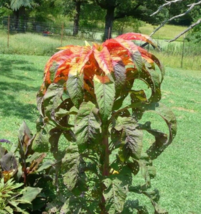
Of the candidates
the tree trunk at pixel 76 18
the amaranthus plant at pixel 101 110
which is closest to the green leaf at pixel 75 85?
the amaranthus plant at pixel 101 110

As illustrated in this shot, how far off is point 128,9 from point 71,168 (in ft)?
Answer: 126

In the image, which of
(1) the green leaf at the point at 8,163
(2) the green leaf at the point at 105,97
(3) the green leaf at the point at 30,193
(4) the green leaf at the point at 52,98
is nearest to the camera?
(2) the green leaf at the point at 105,97

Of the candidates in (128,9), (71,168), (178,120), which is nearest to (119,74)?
(71,168)

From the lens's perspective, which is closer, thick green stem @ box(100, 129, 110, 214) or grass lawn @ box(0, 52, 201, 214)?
thick green stem @ box(100, 129, 110, 214)

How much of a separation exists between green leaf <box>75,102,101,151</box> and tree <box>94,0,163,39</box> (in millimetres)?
34112

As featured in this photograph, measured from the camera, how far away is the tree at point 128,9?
35906 mm

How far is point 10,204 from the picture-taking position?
93.3 inches

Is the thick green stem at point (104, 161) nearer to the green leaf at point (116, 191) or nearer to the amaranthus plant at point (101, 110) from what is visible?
the amaranthus plant at point (101, 110)

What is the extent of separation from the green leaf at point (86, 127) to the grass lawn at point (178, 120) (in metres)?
1.29

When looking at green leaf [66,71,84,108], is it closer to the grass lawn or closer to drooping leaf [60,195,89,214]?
drooping leaf [60,195,89,214]

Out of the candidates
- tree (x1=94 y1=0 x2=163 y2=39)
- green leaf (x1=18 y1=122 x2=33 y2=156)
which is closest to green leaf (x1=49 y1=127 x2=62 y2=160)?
green leaf (x1=18 y1=122 x2=33 y2=156)

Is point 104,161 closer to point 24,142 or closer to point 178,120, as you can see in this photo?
point 24,142

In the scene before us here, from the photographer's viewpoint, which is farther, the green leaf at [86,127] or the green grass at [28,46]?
the green grass at [28,46]

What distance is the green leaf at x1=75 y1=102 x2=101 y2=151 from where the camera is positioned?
5.57 feet
